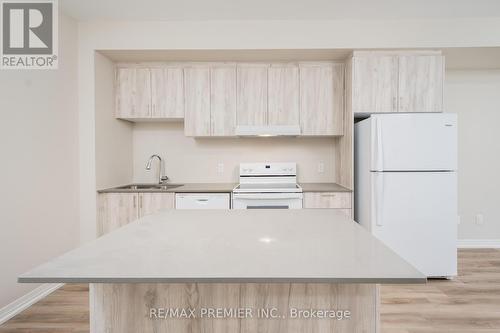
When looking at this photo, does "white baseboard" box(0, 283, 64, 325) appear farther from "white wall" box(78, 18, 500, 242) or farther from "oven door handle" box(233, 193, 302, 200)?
"oven door handle" box(233, 193, 302, 200)

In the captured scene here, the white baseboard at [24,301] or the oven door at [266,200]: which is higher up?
the oven door at [266,200]

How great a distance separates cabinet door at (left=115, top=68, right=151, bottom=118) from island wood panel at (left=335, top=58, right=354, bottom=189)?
232 centimetres

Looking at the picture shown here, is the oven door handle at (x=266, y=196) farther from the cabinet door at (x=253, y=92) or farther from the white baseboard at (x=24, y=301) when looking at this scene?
the white baseboard at (x=24, y=301)

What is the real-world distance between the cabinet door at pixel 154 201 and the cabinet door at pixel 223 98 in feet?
3.24

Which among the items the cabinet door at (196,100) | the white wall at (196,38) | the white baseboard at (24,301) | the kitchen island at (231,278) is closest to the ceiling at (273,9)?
the white wall at (196,38)

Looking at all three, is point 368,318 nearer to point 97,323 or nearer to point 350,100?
point 97,323

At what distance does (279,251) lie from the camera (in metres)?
1.12

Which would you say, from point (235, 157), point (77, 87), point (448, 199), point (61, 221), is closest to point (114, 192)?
point (61, 221)

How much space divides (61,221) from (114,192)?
0.56m

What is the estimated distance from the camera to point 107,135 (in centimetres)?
357

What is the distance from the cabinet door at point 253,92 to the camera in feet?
12.1

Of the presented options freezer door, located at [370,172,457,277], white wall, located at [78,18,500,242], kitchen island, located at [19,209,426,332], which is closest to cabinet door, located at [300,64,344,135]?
white wall, located at [78,18,500,242]

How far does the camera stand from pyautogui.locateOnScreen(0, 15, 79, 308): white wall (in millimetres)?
2463

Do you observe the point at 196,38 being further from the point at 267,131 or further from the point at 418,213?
the point at 418,213
